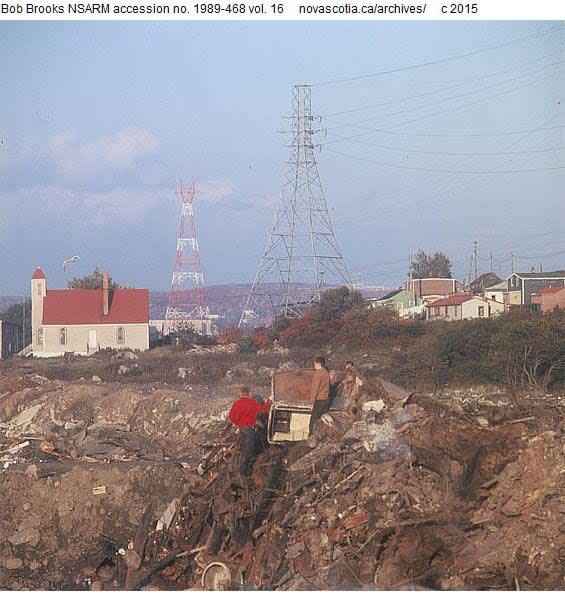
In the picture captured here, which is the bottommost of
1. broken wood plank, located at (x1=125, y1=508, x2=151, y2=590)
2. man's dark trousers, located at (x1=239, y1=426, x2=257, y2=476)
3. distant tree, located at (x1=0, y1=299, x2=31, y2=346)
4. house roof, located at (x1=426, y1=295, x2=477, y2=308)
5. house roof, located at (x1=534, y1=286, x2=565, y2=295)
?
broken wood plank, located at (x1=125, y1=508, x2=151, y2=590)

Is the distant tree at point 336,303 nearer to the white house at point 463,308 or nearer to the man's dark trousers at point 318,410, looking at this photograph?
the white house at point 463,308

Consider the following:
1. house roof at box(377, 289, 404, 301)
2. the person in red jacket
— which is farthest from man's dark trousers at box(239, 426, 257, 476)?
house roof at box(377, 289, 404, 301)

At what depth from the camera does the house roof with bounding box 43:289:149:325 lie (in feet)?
51.0

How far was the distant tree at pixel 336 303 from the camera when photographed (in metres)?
14.2

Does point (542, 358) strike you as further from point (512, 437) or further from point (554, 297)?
point (512, 437)

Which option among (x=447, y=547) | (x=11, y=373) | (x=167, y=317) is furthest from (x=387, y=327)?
(x=447, y=547)

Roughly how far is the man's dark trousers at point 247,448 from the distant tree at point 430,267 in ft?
26.1

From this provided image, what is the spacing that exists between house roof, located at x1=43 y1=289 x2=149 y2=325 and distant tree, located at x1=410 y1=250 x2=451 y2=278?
491 centimetres

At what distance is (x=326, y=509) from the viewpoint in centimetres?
614

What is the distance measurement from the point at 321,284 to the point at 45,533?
7305 millimetres

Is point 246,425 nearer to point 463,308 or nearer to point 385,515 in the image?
point 385,515

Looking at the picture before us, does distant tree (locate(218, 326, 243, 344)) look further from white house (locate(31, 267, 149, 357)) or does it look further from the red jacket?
the red jacket

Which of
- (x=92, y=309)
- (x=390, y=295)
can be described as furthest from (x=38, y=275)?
(x=390, y=295)

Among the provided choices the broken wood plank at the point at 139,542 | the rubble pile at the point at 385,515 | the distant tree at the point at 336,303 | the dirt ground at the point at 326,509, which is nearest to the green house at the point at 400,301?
the distant tree at the point at 336,303
